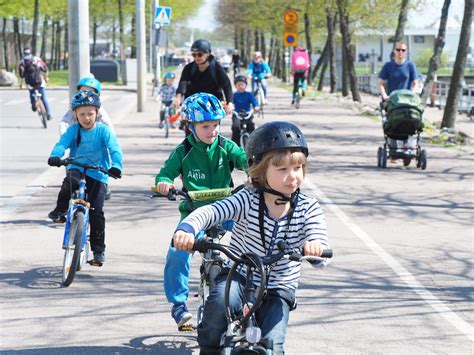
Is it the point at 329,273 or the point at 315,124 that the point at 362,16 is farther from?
the point at 329,273

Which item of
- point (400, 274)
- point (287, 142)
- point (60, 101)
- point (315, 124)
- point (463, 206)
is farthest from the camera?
point (60, 101)

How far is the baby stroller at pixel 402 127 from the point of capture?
52.8 feet

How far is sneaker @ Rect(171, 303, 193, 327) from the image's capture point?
619 cm

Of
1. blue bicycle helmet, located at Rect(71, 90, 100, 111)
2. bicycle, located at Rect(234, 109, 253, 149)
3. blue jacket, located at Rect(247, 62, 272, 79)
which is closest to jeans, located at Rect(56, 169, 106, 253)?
blue bicycle helmet, located at Rect(71, 90, 100, 111)

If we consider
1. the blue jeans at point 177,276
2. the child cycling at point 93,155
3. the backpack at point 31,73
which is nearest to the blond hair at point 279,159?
the blue jeans at point 177,276

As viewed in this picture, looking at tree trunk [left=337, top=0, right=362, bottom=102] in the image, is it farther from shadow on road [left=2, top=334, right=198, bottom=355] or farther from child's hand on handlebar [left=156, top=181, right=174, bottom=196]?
child's hand on handlebar [left=156, top=181, right=174, bottom=196]

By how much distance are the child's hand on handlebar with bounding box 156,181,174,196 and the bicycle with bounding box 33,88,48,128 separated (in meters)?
19.4

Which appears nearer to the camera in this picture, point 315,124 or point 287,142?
point 287,142

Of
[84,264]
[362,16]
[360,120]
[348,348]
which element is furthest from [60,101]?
[348,348]

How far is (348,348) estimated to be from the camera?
639 cm

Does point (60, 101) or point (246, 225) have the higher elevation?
point (246, 225)

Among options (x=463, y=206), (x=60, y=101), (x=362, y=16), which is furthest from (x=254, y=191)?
(x=362, y=16)

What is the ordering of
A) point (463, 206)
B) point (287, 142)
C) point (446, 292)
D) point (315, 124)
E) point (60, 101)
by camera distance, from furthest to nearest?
point (60, 101) < point (315, 124) < point (463, 206) < point (446, 292) < point (287, 142)

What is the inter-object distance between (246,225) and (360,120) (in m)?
25.3
